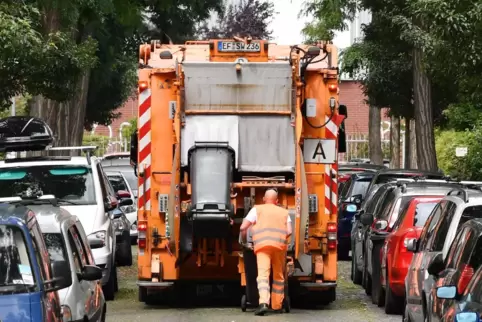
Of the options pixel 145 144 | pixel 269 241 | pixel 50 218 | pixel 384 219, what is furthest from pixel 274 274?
pixel 50 218

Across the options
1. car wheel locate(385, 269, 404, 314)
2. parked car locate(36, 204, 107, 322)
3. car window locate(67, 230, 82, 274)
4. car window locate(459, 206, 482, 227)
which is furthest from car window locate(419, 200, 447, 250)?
car window locate(67, 230, 82, 274)

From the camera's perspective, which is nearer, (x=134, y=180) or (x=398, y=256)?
(x=398, y=256)

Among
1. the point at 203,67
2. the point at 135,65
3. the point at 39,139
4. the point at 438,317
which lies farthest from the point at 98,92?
the point at 438,317

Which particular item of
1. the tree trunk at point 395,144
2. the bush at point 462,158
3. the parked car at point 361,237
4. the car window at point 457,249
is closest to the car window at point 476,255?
the car window at point 457,249

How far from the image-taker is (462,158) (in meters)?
37.7

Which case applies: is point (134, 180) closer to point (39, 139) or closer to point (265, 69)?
point (39, 139)

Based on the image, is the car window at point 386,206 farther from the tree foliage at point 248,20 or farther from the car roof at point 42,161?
the tree foliage at point 248,20

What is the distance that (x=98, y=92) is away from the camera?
140ft

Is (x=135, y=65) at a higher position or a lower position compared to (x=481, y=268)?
higher

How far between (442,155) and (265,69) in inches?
1120

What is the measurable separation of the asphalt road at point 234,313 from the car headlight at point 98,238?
0.86m

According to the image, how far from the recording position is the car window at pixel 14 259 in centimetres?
981

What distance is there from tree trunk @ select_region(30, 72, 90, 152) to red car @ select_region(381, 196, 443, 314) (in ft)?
49.3

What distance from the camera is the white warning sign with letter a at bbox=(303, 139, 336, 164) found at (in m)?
17.3
